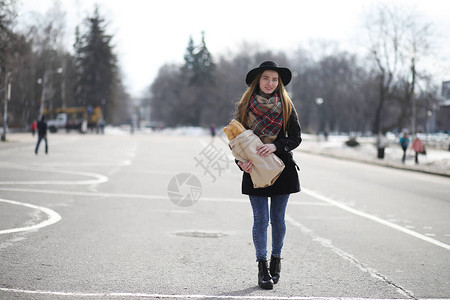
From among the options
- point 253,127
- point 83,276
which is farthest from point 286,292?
point 83,276

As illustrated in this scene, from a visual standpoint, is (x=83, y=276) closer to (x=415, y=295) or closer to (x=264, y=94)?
(x=264, y=94)

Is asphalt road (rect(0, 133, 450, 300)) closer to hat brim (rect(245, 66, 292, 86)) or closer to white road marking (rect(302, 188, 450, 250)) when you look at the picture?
white road marking (rect(302, 188, 450, 250))

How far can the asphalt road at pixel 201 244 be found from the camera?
4617 millimetres

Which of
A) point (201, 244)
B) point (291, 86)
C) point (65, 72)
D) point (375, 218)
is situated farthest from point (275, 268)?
point (291, 86)

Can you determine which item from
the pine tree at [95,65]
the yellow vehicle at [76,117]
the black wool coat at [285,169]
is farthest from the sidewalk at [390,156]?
the pine tree at [95,65]

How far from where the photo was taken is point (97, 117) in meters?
79.0

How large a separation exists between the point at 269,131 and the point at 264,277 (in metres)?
1.22

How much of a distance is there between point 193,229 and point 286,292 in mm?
3261

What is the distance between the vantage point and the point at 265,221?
4.70 metres

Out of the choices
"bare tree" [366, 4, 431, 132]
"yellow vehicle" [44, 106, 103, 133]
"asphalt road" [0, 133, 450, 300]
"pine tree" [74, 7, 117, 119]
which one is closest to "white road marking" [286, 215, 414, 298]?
"asphalt road" [0, 133, 450, 300]

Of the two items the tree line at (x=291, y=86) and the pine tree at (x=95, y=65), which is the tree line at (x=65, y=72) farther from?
the tree line at (x=291, y=86)

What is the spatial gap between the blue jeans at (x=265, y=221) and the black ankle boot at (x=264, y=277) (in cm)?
6

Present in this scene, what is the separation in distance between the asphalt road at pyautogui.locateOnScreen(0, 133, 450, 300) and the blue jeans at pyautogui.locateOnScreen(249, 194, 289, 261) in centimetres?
33

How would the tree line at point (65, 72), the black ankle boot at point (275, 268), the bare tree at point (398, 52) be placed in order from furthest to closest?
the tree line at point (65, 72), the bare tree at point (398, 52), the black ankle boot at point (275, 268)
